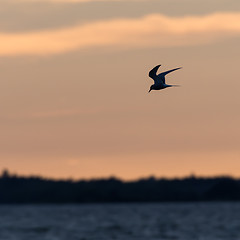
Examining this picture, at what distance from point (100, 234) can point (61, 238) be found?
1431cm

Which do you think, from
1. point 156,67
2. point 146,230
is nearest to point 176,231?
point 146,230

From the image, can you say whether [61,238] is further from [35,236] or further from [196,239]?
[196,239]

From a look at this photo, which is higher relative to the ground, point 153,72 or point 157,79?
point 153,72

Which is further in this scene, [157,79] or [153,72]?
[157,79]

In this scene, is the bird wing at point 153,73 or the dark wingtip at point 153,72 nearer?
the dark wingtip at point 153,72

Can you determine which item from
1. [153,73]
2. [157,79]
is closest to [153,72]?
[153,73]

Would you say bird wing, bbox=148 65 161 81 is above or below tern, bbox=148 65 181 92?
above

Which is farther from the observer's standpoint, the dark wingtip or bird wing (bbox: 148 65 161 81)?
bird wing (bbox: 148 65 161 81)

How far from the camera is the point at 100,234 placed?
595 feet

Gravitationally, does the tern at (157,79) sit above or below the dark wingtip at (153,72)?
below

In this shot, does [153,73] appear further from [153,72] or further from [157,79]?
[157,79]

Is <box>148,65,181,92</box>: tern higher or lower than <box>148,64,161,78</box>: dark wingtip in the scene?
lower

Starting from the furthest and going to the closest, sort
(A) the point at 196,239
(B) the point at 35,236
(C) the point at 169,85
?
(B) the point at 35,236 → (A) the point at 196,239 → (C) the point at 169,85

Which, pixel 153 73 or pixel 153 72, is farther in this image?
pixel 153 73
